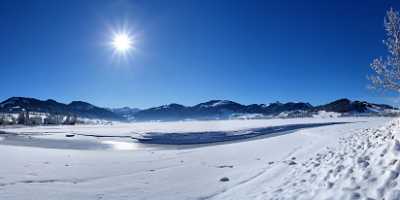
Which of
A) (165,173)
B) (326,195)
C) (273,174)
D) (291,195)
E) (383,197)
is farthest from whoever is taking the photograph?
(165,173)

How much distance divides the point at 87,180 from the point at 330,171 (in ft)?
31.9

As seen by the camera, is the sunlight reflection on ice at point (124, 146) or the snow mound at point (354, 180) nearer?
the snow mound at point (354, 180)

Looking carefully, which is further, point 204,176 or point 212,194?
point 204,176

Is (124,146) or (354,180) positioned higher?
(354,180)

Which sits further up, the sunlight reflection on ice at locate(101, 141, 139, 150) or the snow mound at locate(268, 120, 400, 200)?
the snow mound at locate(268, 120, 400, 200)

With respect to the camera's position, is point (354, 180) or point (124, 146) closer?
point (354, 180)

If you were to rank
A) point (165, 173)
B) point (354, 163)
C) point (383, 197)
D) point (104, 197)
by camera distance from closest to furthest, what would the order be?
point (383, 197), point (354, 163), point (104, 197), point (165, 173)

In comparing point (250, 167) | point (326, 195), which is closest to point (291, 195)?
point (326, 195)

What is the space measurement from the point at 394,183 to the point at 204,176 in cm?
849

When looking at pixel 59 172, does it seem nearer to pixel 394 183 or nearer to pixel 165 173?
pixel 165 173

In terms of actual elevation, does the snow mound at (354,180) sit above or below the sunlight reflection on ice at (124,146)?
above

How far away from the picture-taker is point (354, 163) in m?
9.47

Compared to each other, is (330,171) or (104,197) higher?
(330,171)

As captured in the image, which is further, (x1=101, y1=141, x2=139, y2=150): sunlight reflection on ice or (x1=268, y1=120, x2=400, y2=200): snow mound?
(x1=101, y1=141, x2=139, y2=150): sunlight reflection on ice
